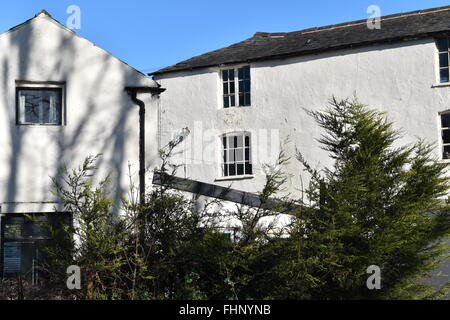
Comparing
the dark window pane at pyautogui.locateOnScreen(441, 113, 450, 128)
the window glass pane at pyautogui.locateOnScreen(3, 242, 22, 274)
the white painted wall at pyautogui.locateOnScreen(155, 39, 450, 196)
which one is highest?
the white painted wall at pyautogui.locateOnScreen(155, 39, 450, 196)

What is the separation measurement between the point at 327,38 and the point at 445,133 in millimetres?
5960

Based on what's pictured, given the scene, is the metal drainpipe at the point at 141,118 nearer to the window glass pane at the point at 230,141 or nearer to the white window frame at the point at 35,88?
the white window frame at the point at 35,88

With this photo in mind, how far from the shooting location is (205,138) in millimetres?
27484

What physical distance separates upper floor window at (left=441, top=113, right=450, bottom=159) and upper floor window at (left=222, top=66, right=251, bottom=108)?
7642mm

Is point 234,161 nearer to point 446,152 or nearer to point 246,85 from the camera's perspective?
point 246,85

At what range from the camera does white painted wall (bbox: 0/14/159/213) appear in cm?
1281

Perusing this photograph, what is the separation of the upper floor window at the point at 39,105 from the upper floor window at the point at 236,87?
47.1 feet

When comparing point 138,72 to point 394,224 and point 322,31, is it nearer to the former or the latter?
point 394,224

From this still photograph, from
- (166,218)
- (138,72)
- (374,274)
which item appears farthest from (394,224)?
(138,72)

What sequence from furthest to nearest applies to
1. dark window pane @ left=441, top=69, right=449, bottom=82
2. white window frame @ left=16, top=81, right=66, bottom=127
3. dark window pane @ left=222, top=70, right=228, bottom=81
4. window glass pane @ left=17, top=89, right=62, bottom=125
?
1. dark window pane @ left=222, top=70, right=228, bottom=81
2. dark window pane @ left=441, top=69, right=449, bottom=82
3. window glass pane @ left=17, top=89, right=62, bottom=125
4. white window frame @ left=16, top=81, right=66, bottom=127

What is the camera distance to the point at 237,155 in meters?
26.9

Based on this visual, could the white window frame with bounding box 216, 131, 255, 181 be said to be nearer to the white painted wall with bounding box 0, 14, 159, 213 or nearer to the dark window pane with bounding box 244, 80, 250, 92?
the dark window pane with bounding box 244, 80, 250, 92

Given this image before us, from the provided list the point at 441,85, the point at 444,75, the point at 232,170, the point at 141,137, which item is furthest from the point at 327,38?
the point at 141,137

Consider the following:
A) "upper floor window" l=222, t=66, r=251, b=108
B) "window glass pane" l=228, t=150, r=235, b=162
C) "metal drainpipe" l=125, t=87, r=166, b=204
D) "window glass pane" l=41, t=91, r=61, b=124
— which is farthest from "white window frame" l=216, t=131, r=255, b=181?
"window glass pane" l=41, t=91, r=61, b=124
